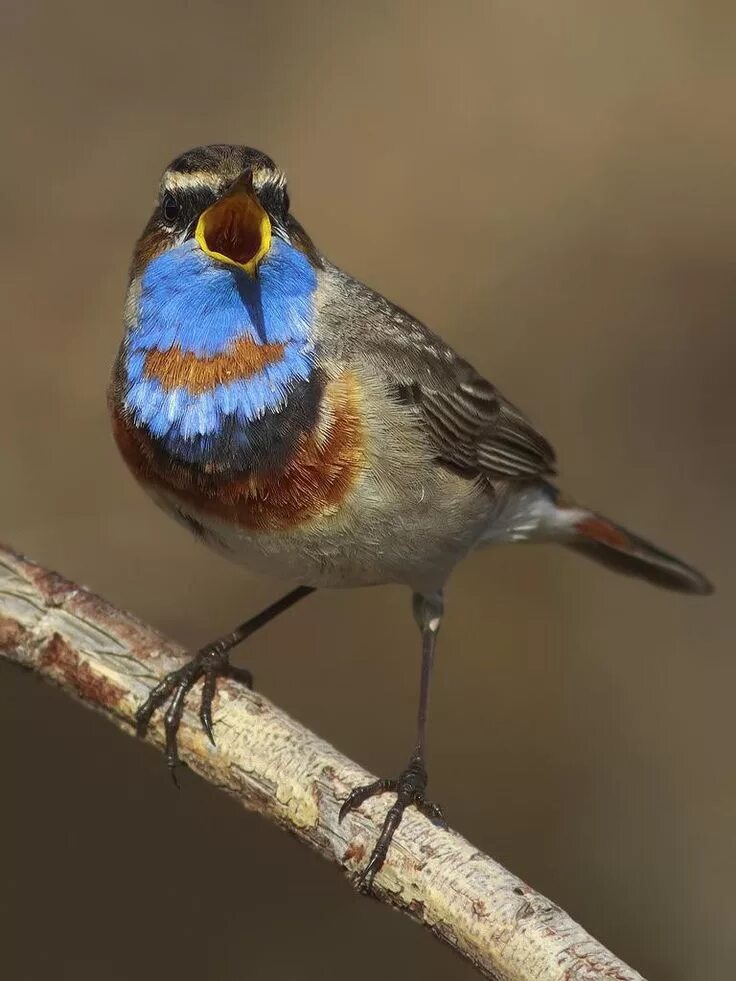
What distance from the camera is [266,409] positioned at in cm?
538

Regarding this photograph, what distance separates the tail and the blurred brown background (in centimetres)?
198

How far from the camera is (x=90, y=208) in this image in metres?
10.4

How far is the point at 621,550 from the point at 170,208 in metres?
2.96

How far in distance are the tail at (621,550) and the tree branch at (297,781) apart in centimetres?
203

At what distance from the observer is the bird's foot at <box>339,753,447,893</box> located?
505cm

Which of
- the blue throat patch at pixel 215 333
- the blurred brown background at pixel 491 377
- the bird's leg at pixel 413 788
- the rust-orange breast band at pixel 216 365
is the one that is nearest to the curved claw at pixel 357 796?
the bird's leg at pixel 413 788

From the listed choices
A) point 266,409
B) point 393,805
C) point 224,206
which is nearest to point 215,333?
point 266,409

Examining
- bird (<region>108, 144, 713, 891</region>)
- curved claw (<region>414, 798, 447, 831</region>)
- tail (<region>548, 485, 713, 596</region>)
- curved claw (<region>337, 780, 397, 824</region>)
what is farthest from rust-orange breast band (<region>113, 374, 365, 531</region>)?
tail (<region>548, 485, 713, 596</region>)

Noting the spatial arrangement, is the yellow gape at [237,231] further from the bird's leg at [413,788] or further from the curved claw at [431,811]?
the curved claw at [431,811]

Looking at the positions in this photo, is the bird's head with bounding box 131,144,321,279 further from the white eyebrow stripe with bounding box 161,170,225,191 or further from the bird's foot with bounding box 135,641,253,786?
the bird's foot with bounding box 135,641,253,786

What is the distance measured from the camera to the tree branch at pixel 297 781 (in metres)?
4.52

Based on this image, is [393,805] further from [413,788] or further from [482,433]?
[482,433]

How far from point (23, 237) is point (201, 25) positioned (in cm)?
225

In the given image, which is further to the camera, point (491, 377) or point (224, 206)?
point (491, 377)
